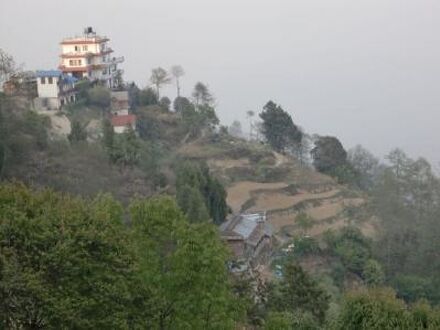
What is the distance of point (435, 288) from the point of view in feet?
70.5

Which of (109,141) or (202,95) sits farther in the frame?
(202,95)

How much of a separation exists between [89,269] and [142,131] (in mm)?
25448

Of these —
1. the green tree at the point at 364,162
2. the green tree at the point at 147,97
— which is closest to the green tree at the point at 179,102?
the green tree at the point at 147,97

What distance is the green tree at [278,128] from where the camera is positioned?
36312mm

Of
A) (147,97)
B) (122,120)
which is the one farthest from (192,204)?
(147,97)

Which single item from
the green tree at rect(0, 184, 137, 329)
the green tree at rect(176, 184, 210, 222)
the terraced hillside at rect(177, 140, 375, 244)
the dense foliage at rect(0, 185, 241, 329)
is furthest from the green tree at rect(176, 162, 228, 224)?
the green tree at rect(0, 184, 137, 329)

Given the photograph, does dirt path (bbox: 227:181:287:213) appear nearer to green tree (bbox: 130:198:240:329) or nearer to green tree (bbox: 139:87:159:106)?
green tree (bbox: 139:87:159:106)

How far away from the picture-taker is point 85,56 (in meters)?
33.3

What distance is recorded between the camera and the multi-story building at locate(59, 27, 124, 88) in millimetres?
33438

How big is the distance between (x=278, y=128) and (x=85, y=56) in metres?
9.99

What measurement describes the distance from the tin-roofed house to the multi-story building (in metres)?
11.7

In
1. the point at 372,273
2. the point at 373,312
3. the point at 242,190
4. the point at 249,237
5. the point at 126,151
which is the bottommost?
the point at 372,273

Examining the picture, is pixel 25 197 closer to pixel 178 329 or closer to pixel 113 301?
pixel 113 301

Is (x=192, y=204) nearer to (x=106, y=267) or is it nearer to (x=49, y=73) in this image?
(x=106, y=267)
